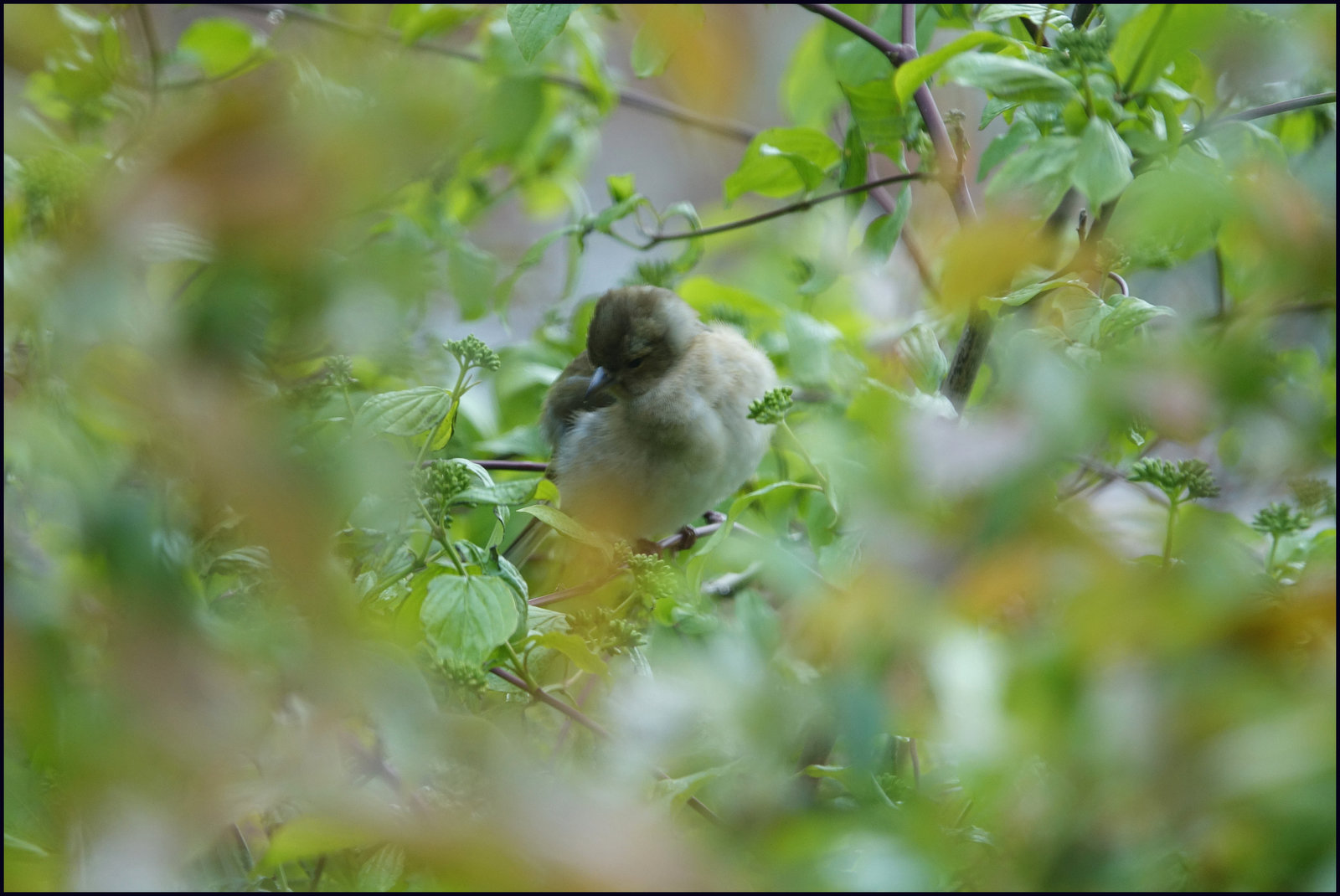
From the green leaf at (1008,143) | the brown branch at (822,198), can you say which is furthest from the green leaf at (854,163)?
the green leaf at (1008,143)

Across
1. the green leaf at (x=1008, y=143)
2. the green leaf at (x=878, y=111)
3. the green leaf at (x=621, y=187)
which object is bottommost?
the green leaf at (x=621, y=187)

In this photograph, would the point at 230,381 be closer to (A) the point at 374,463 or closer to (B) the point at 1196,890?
(A) the point at 374,463

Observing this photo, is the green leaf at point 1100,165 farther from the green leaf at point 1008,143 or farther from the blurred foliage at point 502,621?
the green leaf at point 1008,143

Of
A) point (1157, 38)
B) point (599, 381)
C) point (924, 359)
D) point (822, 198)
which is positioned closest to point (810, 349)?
point (822, 198)

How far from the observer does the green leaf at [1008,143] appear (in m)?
1.57

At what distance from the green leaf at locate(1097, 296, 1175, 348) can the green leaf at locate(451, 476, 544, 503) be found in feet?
2.17

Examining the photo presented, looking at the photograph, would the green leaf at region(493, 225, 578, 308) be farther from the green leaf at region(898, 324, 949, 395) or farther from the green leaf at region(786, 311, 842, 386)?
the green leaf at region(898, 324, 949, 395)

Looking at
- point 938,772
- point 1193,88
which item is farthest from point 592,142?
point 938,772

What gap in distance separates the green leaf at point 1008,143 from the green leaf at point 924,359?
35cm

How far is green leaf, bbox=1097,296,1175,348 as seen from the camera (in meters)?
1.02

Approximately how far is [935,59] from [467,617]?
74 centimetres

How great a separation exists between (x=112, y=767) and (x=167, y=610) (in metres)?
0.08

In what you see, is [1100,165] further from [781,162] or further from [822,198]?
[781,162]

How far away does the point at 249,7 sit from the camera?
2254 mm
